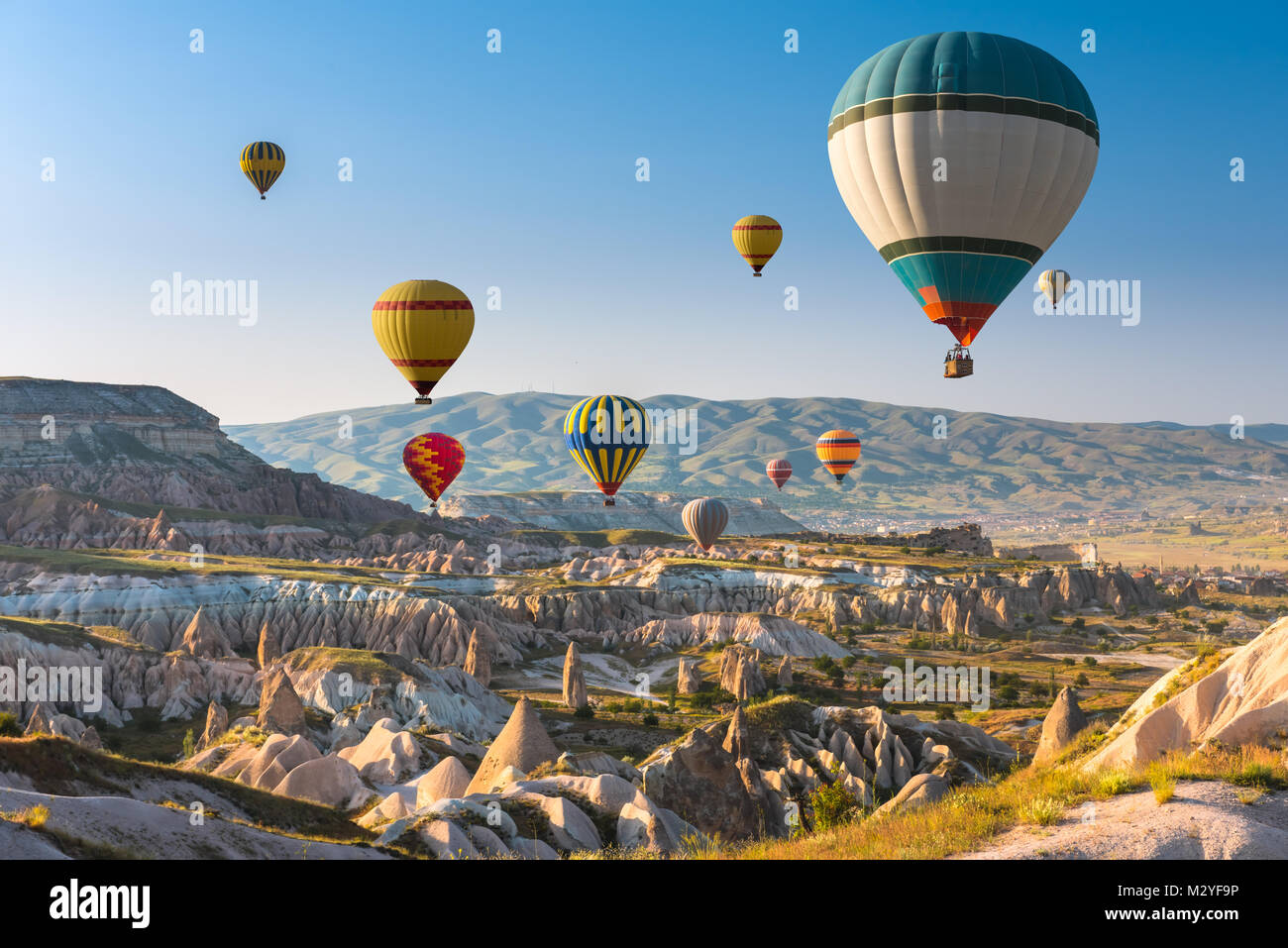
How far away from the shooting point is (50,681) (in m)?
80.4

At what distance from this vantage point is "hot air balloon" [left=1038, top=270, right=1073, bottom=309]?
137250mm

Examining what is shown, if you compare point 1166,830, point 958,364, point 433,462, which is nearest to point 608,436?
point 433,462

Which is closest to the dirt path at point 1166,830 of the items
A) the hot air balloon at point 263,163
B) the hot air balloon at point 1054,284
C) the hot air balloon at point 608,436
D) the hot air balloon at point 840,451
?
the hot air balloon at point 608,436

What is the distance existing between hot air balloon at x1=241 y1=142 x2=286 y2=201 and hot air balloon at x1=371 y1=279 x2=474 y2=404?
125 feet

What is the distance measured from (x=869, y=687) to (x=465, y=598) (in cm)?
4693

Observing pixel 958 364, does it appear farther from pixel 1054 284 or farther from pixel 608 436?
pixel 1054 284

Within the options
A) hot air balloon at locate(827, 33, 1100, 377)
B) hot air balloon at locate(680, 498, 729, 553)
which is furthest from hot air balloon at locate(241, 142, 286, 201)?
hot air balloon at locate(827, 33, 1100, 377)

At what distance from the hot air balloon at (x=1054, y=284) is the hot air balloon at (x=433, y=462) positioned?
261ft

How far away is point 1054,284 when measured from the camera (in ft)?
452

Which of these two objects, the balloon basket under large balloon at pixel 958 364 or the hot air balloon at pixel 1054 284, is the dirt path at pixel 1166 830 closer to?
the balloon basket under large balloon at pixel 958 364

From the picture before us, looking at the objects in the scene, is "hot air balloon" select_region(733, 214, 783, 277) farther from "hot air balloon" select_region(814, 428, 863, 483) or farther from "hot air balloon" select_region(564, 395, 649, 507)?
"hot air balloon" select_region(814, 428, 863, 483)
